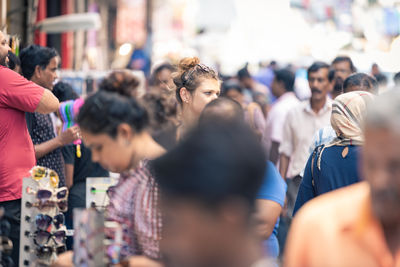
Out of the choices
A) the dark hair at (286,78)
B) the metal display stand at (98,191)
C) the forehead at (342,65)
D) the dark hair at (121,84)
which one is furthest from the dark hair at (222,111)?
the dark hair at (286,78)

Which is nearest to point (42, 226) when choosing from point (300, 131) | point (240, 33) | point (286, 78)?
point (300, 131)

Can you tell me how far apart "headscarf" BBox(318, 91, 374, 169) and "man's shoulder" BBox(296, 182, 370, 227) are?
246 centimetres

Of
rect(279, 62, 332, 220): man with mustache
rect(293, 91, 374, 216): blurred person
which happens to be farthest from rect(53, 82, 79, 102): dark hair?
rect(293, 91, 374, 216): blurred person

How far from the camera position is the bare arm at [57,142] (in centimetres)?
598

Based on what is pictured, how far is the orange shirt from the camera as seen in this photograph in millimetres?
2865

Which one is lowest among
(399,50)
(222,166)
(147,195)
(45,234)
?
(45,234)

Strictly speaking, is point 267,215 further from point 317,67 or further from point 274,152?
point 274,152

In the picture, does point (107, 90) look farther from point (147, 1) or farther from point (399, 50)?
point (147, 1)

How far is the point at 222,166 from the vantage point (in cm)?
253

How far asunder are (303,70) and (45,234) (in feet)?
61.5

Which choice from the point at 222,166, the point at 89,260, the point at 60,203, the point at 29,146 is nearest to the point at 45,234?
the point at 60,203

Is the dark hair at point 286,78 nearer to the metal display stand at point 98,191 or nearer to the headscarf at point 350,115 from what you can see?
the headscarf at point 350,115

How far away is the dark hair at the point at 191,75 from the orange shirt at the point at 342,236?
2995mm

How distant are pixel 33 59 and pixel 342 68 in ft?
14.8
